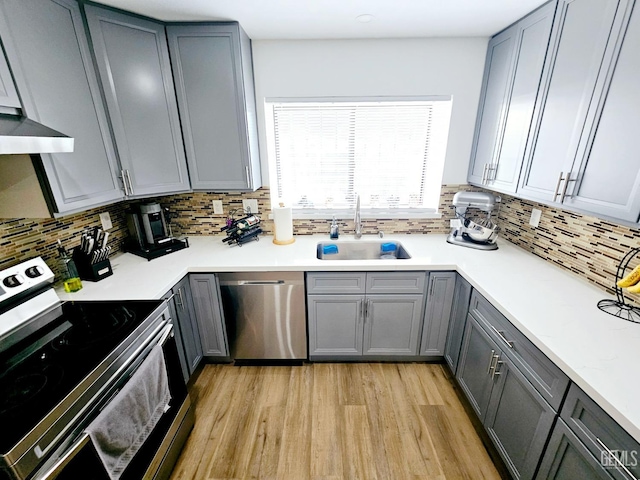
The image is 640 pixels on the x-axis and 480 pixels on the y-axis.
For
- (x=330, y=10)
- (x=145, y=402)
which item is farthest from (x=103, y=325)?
(x=330, y=10)

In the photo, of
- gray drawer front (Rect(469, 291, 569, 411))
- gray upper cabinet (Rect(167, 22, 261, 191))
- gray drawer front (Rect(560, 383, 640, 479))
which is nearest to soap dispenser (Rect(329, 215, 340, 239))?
gray upper cabinet (Rect(167, 22, 261, 191))

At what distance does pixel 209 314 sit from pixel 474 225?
2062 millimetres

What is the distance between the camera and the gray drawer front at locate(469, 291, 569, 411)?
41.4 inches

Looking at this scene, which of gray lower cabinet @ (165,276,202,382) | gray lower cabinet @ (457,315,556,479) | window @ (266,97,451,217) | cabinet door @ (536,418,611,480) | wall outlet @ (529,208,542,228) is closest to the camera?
cabinet door @ (536,418,611,480)

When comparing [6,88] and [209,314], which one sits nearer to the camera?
[6,88]

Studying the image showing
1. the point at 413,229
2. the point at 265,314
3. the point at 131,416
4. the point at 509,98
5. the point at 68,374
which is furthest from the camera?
the point at 413,229

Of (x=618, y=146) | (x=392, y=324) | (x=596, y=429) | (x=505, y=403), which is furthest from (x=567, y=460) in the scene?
(x=618, y=146)

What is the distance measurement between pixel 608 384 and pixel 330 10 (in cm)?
211

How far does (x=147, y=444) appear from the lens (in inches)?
49.3

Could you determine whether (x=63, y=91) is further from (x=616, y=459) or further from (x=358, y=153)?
(x=616, y=459)

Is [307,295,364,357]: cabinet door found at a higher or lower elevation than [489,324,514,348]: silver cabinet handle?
lower

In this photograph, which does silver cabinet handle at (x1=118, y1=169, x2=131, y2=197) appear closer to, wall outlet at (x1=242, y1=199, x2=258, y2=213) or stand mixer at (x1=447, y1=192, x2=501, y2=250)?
wall outlet at (x1=242, y1=199, x2=258, y2=213)

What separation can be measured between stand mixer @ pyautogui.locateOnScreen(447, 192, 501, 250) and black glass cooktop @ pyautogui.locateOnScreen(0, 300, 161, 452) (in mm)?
2110

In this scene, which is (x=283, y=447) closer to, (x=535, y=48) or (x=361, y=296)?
(x=361, y=296)
